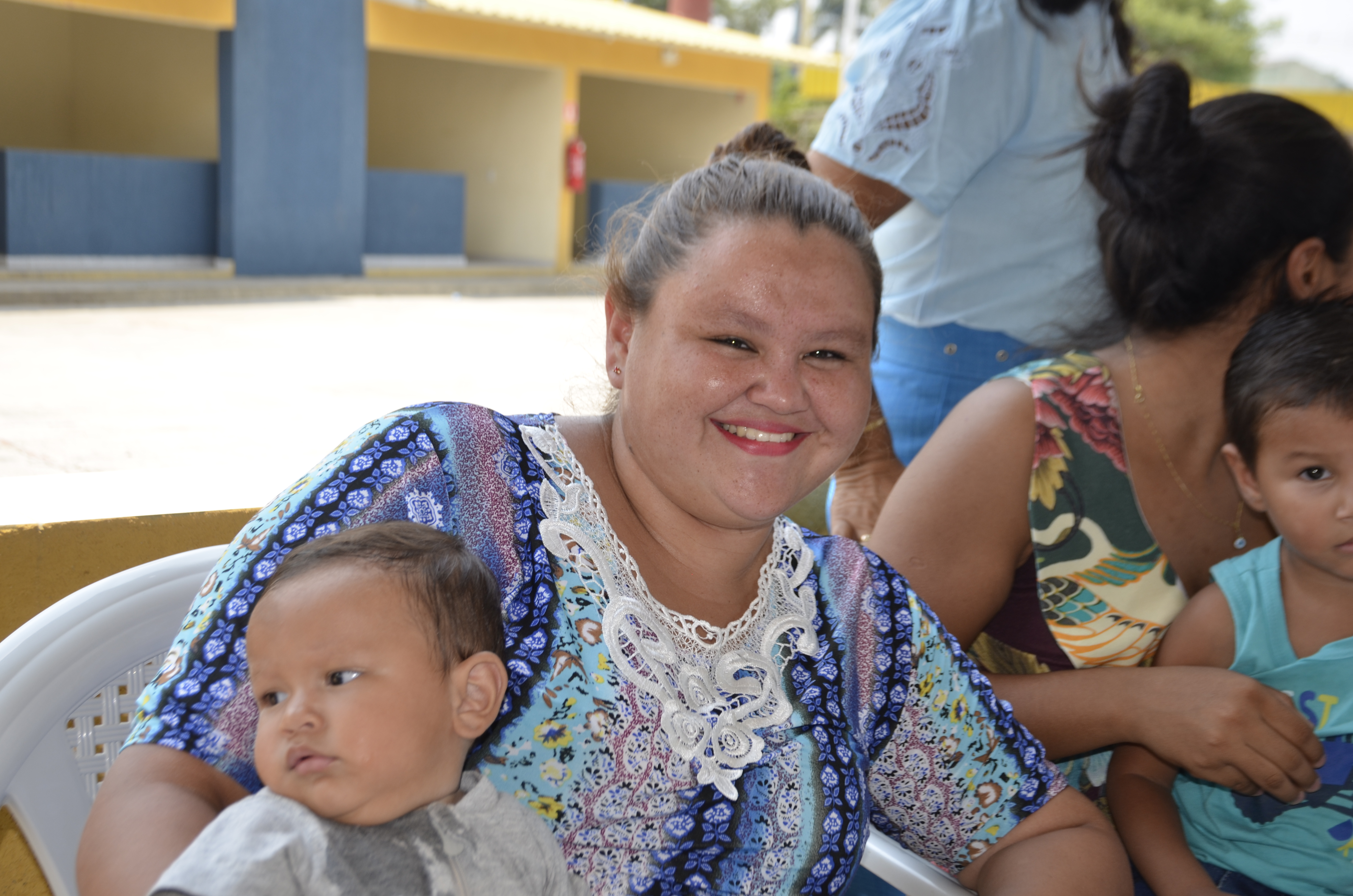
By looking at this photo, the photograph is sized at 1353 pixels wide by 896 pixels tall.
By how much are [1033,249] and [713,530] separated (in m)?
1.43

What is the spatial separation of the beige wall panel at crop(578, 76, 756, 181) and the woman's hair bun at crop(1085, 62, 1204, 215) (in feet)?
69.6

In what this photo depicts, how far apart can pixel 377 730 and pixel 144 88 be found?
20097 millimetres

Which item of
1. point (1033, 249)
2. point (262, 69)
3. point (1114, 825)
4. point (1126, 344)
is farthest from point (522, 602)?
point (262, 69)

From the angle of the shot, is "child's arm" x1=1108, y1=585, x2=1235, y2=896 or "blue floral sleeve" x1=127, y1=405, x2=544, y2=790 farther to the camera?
"child's arm" x1=1108, y1=585, x2=1235, y2=896

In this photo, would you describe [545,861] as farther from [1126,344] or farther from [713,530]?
[1126,344]

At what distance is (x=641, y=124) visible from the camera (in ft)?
77.8

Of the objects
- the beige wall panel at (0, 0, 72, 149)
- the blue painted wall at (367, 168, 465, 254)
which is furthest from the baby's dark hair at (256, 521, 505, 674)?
the beige wall panel at (0, 0, 72, 149)

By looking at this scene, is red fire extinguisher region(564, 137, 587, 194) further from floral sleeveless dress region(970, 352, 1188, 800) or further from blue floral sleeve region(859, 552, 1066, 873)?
blue floral sleeve region(859, 552, 1066, 873)

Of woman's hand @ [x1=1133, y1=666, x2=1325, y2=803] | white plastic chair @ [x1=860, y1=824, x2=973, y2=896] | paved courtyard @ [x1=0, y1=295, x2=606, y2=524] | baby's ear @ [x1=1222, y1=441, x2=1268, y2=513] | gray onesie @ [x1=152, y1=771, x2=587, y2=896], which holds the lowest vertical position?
paved courtyard @ [x1=0, y1=295, x2=606, y2=524]

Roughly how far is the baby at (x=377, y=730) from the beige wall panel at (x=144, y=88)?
19.2 meters

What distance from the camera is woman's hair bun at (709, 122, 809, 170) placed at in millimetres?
2006

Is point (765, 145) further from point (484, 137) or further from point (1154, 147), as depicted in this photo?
point (484, 137)

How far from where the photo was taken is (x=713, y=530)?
152 centimetres

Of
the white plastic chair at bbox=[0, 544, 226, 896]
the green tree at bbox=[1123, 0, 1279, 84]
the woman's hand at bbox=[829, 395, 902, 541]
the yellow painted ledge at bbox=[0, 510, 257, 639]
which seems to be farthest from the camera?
the green tree at bbox=[1123, 0, 1279, 84]
